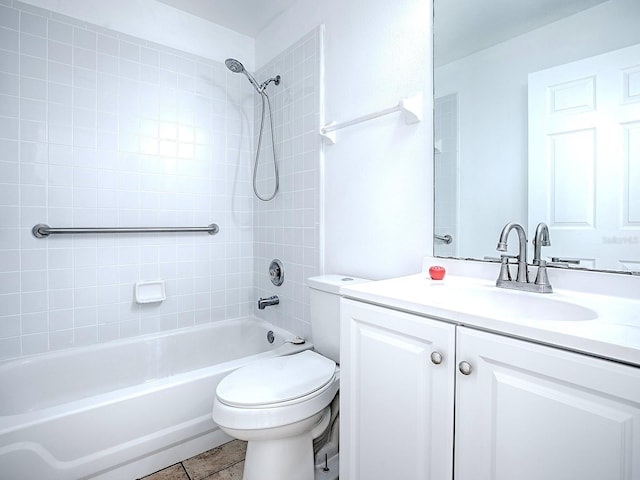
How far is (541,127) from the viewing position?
3.48 ft

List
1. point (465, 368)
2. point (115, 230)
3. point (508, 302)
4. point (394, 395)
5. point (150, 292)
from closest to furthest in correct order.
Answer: point (465, 368) < point (394, 395) < point (508, 302) < point (115, 230) < point (150, 292)

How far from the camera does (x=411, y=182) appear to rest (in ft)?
4.55

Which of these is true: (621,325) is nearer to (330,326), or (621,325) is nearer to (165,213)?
(330,326)

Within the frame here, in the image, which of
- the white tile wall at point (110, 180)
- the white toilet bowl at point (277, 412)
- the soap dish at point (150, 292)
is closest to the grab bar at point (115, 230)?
the white tile wall at point (110, 180)

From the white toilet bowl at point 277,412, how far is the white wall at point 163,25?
198cm

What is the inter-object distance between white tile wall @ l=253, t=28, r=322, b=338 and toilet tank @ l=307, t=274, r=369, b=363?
0.94ft

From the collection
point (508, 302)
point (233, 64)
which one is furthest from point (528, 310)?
point (233, 64)

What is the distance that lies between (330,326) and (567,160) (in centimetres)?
107

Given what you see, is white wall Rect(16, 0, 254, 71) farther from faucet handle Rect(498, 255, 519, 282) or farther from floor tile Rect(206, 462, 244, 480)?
floor tile Rect(206, 462, 244, 480)

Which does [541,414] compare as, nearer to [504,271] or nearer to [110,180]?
[504,271]

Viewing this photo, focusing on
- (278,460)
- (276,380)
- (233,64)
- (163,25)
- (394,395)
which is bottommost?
(278,460)

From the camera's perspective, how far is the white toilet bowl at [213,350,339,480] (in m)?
1.15

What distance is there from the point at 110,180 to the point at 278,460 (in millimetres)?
1677

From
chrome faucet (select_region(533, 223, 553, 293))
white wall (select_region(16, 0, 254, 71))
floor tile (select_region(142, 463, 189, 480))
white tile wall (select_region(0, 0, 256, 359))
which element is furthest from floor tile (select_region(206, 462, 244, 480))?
white wall (select_region(16, 0, 254, 71))
